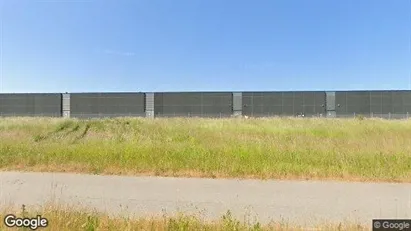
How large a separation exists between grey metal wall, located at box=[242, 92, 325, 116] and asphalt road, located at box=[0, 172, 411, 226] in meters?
38.4

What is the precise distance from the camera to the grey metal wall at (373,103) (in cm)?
4344

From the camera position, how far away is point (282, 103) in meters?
45.7

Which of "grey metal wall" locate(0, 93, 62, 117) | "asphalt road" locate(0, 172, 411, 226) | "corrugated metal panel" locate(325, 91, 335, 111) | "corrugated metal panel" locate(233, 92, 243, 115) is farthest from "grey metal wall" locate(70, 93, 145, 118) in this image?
"asphalt road" locate(0, 172, 411, 226)

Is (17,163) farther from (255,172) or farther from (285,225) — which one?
(285,225)

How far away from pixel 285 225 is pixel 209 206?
1.60m

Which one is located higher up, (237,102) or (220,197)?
(237,102)

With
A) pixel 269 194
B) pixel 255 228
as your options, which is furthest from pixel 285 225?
pixel 269 194

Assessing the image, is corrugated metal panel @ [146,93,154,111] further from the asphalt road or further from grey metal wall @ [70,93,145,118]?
the asphalt road

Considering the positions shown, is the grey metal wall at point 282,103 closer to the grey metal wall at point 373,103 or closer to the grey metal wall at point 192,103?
the grey metal wall at point 373,103

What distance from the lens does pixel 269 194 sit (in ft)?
20.7
